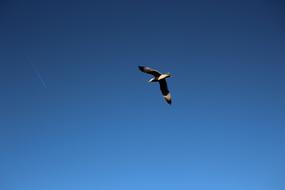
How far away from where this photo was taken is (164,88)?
28.3 m

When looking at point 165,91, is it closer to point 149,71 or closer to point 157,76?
point 157,76

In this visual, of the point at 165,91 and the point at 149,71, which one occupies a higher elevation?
the point at 149,71

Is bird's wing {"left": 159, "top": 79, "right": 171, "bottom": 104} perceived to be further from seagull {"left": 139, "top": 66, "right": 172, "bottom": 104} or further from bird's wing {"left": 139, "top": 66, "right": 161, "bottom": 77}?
bird's wing {"left": 139, "top": 66, "right": 161, "bottom": 77}

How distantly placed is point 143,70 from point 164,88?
187 cm

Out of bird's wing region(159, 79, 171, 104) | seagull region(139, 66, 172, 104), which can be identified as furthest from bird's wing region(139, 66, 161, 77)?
bird's wing region(159, 79, 171, 104)

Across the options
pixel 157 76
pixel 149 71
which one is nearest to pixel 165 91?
pixel 157 76

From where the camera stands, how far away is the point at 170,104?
27953mm

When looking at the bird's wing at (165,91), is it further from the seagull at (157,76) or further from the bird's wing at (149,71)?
the bird's wing at (149,71)

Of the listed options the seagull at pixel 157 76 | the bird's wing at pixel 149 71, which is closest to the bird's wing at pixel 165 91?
the seagull at pixel 157 76

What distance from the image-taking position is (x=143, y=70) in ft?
89.1

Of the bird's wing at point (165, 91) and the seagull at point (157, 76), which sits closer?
the seagull at point (157, 76)

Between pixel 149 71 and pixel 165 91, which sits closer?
pixel 149 71

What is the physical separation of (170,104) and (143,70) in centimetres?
239

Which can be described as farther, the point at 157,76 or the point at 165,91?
the point at 165,91
